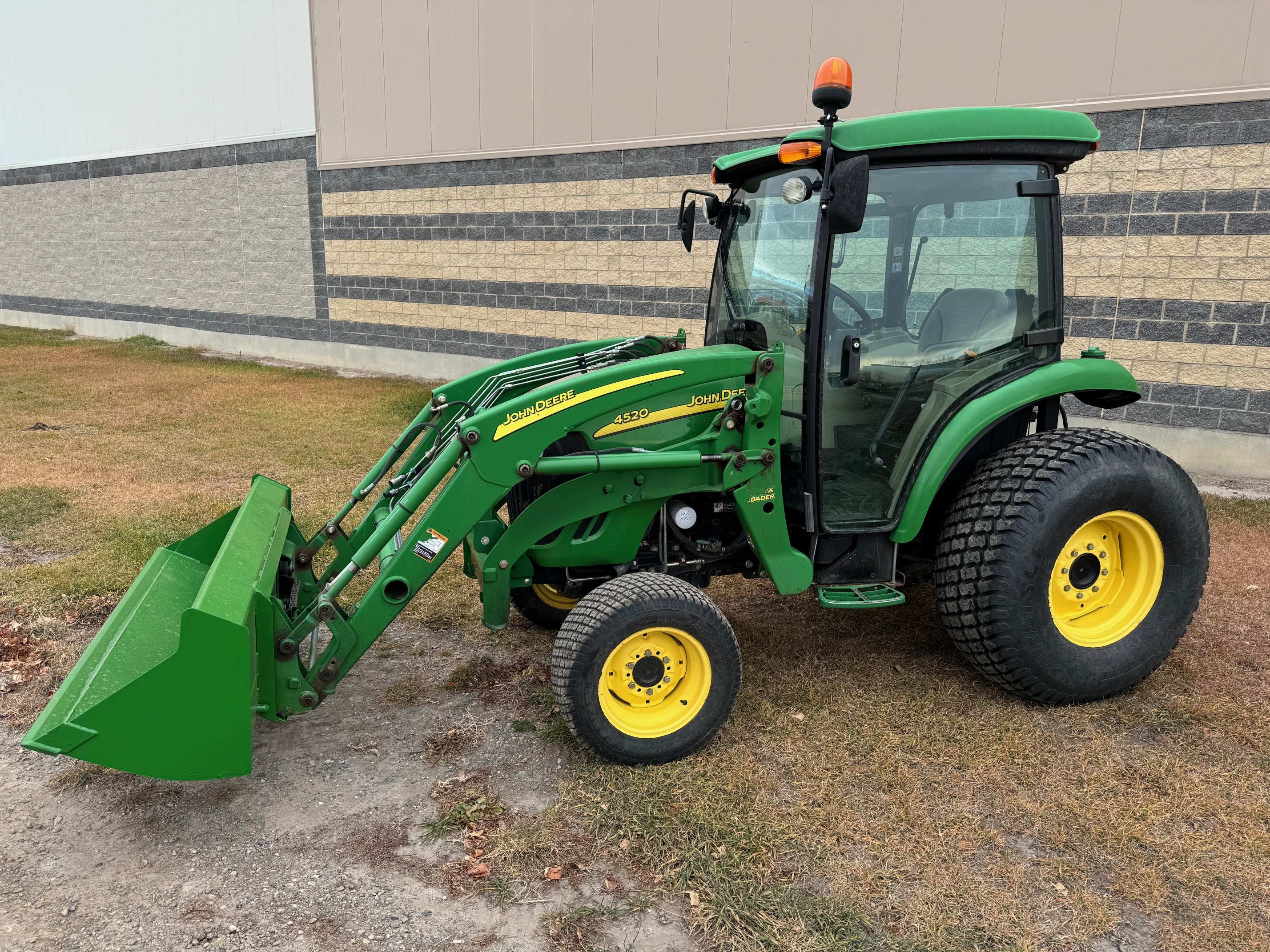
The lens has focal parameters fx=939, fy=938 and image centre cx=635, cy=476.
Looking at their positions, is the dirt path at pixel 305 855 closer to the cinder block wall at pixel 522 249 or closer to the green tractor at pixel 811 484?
the green tractor at pixel 811 484

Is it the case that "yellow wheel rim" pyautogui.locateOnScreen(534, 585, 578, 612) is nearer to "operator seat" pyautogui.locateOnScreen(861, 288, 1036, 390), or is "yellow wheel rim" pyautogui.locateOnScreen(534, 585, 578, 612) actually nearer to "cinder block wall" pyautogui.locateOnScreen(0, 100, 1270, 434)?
"operator seat" pyautogui.locateOnScreen(861, 288, 1036, 390)

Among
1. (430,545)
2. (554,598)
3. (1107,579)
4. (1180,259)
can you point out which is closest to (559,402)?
(430,545)

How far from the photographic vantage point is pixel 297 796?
3344 millimetres

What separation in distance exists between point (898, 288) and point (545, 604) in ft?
7.34

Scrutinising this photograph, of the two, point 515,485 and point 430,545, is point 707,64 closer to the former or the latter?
point 515,485

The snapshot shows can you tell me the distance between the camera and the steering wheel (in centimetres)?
370

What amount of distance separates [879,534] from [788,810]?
4.22 feet

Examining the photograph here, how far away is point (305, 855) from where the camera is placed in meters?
3.02

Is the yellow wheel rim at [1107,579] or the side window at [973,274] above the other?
the side window at [973,274]

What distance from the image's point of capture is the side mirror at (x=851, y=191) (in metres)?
3.19

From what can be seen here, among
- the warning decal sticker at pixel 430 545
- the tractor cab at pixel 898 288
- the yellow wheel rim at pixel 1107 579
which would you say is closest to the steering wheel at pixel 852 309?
the tractor cab at pixel 898 288

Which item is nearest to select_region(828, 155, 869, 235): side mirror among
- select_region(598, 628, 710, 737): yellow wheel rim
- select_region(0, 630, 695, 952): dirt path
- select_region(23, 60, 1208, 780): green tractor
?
select_region(23, 60, 1208, 780): green tractor

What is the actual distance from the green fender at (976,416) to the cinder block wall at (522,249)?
659mm

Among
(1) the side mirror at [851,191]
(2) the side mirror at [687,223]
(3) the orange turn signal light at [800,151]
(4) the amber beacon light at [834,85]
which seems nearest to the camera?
(1) the side mirror at [851,191]
